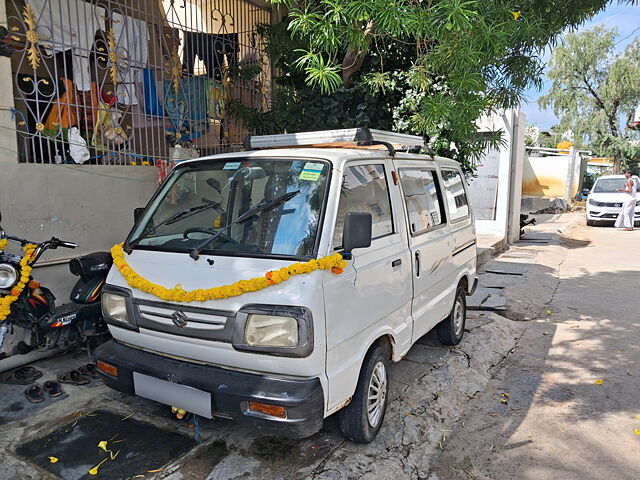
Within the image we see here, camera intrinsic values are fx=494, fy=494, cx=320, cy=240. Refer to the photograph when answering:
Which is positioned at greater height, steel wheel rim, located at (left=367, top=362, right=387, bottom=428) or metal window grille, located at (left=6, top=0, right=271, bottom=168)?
metal window grille, located at (left=6, top=0, right=271, bottom=168)

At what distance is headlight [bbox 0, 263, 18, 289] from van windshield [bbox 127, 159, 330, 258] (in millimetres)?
1126

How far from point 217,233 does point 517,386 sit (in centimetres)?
317

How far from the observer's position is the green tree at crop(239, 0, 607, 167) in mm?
4039

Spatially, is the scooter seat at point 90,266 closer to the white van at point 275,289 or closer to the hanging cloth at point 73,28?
the white van at point 275,289

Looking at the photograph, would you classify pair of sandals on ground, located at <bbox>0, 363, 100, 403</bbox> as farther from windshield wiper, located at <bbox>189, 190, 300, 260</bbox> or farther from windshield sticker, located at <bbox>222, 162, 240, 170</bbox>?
windshield sticker, located at <bbox>222, 162, 240, 170</bbox>

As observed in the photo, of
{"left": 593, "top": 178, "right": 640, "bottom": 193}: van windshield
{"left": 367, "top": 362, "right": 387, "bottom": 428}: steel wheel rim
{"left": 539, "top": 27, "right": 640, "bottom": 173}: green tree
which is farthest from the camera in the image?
{"left": 539, "top": 27, "right": 640, "bottom": 173}: green tree

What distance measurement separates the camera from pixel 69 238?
482 cm

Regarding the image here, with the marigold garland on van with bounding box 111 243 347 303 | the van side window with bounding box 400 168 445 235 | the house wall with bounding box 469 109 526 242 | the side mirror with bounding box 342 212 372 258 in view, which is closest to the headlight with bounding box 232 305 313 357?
the marigold garland on van with bounding box 111 243 347 303

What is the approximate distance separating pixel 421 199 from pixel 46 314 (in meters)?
3.27

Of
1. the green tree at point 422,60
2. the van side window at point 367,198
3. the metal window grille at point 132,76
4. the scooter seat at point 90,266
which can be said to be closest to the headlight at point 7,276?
the scooter seat at point 90,266

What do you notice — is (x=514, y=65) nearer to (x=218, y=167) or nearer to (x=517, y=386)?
(x=517, y=386)

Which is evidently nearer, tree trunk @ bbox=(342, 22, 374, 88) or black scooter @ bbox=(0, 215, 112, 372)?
black scooter @ bbox=(0, 215, 112, 372)

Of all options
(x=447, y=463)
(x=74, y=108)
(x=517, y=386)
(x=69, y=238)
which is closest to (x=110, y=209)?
(x=69, y=238)

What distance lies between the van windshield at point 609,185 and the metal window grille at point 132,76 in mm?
14011
